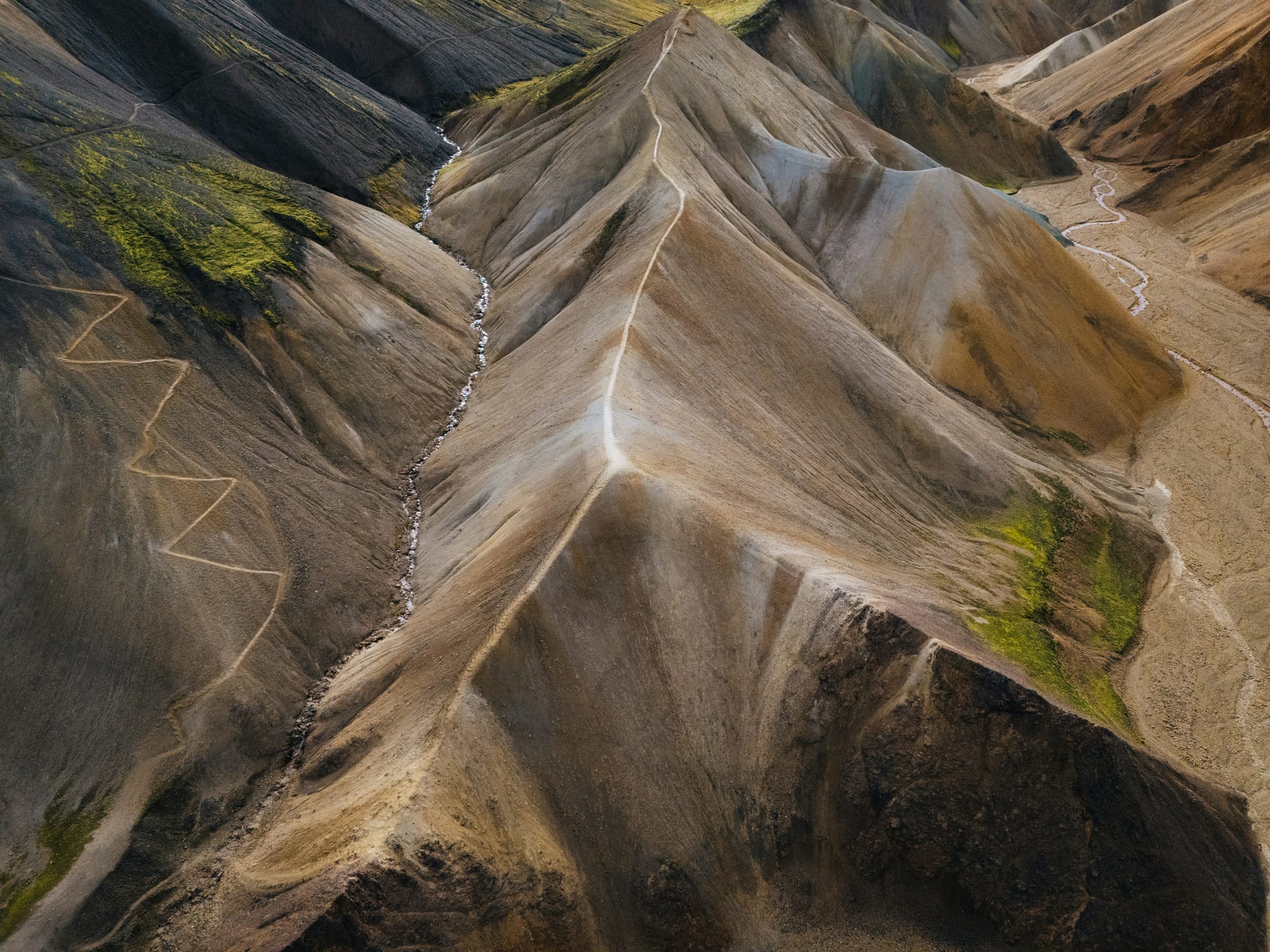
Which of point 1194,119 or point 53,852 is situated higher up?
point 1194,119

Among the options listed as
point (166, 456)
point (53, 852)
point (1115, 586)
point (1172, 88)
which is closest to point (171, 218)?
point (166, 456)

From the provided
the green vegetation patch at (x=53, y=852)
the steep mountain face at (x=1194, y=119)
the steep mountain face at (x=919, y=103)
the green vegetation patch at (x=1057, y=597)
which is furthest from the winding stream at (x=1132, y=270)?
the green vegetation patch at (x=53, y=852)

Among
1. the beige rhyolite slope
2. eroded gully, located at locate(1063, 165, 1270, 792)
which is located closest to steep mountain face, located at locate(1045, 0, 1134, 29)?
eroded gully, located at locate(1063, 165, 1270, 792)

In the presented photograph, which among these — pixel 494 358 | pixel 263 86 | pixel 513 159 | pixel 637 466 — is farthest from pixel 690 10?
pixel 637 466

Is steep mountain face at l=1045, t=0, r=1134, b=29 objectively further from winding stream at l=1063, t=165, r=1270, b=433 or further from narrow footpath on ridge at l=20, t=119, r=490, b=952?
narrow footpath on ridge at l=20, t=119, r=490, b=952

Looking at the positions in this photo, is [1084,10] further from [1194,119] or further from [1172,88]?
[1194,119]

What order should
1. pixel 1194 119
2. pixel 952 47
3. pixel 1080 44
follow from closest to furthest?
pixel 1194 119 < pixel 1080 44 < pixel 952 47

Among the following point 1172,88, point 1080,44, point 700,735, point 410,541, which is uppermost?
point 1080,44

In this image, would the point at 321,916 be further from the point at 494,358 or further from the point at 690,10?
the point at 690,10
